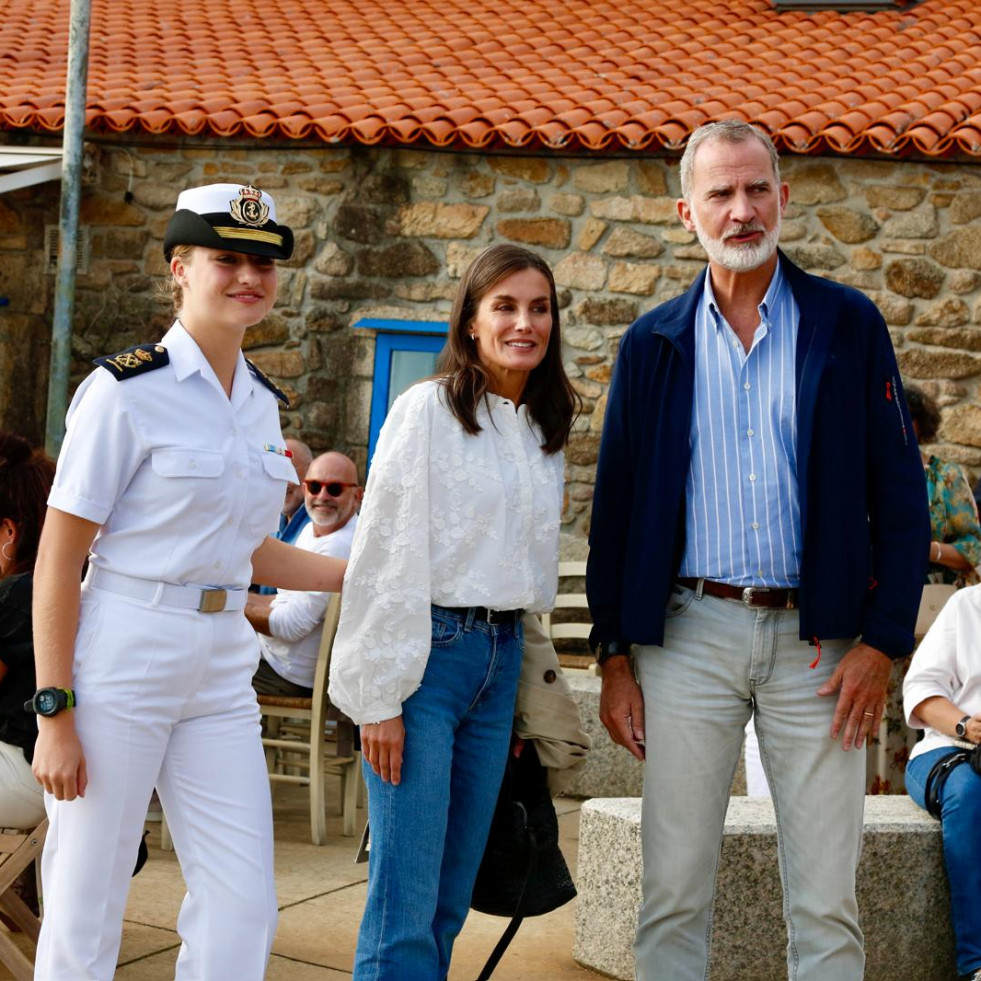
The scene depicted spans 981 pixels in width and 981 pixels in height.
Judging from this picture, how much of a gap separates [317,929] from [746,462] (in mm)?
2079

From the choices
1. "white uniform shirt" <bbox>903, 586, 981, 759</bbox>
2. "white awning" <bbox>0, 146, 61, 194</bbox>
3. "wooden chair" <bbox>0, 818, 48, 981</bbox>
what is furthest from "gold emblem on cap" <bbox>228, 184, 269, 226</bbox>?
"white awning" <bbox>0, 146, 61, 194</bbox>

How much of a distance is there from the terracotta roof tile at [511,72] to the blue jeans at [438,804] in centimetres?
604

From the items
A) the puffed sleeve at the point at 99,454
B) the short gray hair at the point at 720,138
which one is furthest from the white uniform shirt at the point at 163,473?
the short gray hair at the point at 720,138

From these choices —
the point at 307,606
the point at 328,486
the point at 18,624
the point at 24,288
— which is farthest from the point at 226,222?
the point at 24,288

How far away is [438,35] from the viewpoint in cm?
1038

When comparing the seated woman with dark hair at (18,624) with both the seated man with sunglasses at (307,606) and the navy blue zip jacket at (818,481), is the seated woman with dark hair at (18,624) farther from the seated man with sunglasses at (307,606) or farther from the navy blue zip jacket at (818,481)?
the seated man with sunglasses at (307,606)

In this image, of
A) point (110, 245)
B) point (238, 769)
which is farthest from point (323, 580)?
point (110, 245)

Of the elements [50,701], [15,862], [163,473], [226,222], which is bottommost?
[15,862]

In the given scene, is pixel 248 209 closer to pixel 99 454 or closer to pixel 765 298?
pixel 99 454

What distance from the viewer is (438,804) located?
2.54 meters

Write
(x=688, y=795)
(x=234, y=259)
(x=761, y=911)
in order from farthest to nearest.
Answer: (x=761, y=911) → (x=688, y=795) → (x=234, y=259)

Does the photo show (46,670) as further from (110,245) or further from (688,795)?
(110,245)

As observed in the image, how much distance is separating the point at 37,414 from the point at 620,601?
717 cm

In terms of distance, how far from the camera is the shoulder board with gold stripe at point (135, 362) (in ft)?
7.45
